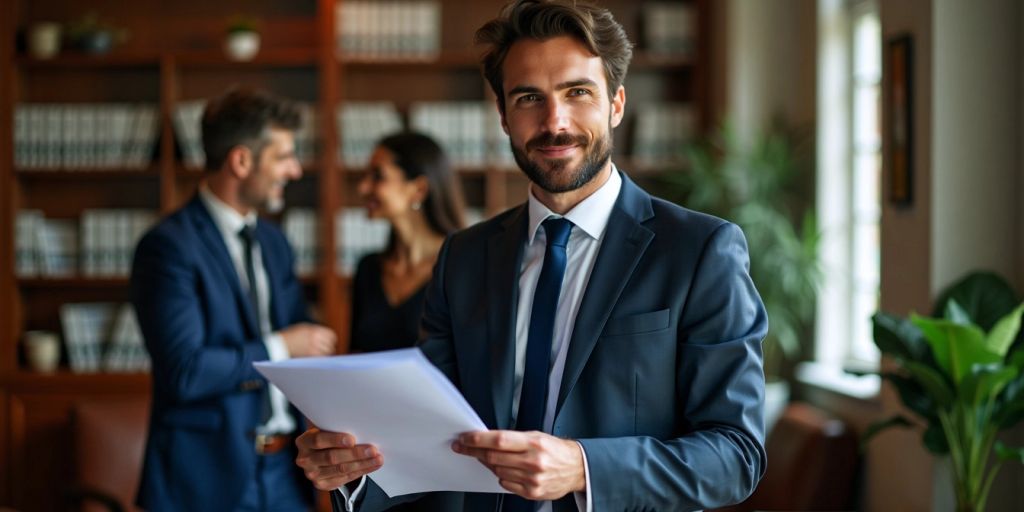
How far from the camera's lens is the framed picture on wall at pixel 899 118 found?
3.57m

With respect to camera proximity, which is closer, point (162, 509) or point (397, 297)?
point (162, 509)

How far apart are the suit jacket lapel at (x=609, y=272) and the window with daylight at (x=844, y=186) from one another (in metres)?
3.17

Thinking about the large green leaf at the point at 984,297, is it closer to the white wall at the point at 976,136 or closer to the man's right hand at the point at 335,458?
the white wall at the point at 976,136

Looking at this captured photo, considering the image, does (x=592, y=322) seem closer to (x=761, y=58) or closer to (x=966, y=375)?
(x=966, y=375)

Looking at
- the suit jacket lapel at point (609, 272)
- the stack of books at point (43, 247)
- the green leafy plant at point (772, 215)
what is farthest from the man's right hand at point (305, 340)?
the stack of books at point (43, 247)

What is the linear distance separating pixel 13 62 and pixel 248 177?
312 centimetres

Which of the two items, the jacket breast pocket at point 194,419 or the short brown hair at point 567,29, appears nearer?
the short brown hair at point 567,29

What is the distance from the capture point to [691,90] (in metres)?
5.72

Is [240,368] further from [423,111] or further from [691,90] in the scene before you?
[691,90]

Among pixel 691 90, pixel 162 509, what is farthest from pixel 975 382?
pixel 691 90

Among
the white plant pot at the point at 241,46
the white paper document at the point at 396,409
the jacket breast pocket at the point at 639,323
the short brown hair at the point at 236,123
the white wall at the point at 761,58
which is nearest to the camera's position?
the white paper document at the point at 396,409

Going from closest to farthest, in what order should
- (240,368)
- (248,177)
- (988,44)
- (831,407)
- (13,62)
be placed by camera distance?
1. (240,368)
2. (248,177)
3. (988,44)
4. (831,407)
5. (13,62)

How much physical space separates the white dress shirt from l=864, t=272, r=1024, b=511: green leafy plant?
4.93 ft

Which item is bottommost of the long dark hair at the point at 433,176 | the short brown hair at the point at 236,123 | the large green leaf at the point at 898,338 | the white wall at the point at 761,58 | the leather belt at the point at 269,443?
the leather belt at the point at 269,443
